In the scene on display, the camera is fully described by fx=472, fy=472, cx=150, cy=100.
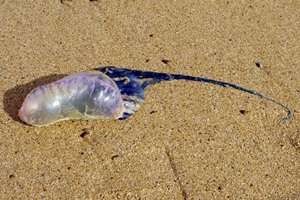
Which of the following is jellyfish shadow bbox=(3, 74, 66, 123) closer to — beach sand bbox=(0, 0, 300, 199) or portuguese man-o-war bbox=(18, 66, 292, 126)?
beach sand bbox=(0, 0, 300, 199)

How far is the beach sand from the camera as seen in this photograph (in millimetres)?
2402

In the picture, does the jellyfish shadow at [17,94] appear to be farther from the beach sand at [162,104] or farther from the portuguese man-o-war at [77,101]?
the portuguese man-o-war at [77,101]

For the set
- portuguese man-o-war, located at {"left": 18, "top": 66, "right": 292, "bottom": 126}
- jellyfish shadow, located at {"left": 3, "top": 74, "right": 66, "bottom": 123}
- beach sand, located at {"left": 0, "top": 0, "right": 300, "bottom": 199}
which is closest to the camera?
beach sand, located at {"left": 0, "top": 0, "right": 300, "bottom": 199}

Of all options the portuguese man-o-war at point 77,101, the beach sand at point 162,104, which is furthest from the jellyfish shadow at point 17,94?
the portuguese man-o-war at point 77,101

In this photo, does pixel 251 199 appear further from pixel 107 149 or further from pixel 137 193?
pixel 107 149

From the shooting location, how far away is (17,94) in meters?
2.74

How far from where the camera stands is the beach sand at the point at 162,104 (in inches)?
94.6

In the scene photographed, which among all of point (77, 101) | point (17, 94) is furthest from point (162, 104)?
point (17, 94)

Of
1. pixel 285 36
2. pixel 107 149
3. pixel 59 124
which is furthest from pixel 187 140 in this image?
pixel 285 36

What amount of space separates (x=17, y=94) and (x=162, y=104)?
0.85m

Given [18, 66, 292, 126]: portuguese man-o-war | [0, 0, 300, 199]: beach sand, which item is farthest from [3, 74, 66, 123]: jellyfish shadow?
[18, 66, 292, 126]: portuguese man-o-war

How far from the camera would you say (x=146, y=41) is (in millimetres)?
3209

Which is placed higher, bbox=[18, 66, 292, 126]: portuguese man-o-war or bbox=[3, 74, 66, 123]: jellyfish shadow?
bbox=[18, 66, 292, 126]: portuguese man-o-war

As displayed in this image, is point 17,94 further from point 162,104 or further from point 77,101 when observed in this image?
point 162,104
